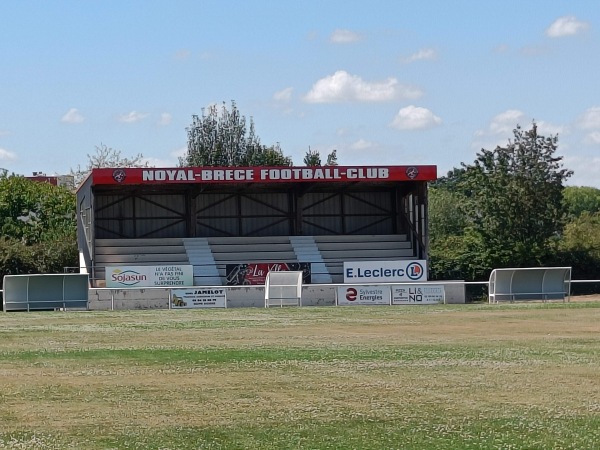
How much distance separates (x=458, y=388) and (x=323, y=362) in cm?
428

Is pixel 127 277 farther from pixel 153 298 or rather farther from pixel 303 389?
pixel 303 389

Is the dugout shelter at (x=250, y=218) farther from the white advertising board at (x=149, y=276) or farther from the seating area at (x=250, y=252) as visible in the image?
the white advertising board at (x=149, y=276)

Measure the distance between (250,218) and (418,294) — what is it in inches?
831

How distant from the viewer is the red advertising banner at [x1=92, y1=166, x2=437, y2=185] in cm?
5959

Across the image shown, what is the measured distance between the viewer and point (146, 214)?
216 ft

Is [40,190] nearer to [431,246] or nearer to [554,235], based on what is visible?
[431,246]

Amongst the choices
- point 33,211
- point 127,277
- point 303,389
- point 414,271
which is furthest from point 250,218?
point 303,389

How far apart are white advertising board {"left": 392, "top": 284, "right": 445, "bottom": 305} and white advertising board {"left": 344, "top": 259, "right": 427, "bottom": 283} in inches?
331

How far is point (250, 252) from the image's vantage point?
6219 centimetres

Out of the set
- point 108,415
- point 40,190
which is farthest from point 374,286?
point 40,190

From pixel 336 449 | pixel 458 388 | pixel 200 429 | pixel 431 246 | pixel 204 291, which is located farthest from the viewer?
pixel 431 246

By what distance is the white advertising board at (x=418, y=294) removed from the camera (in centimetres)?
4753

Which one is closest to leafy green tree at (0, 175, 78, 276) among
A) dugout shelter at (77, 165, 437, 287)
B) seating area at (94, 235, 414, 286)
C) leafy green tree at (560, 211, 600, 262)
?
dugout shelter at (77, 165, 437, 287)

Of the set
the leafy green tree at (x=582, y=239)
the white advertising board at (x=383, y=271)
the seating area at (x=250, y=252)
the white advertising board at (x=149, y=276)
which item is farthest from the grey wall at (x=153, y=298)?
the leafy green tree at (x=582, y=239)
